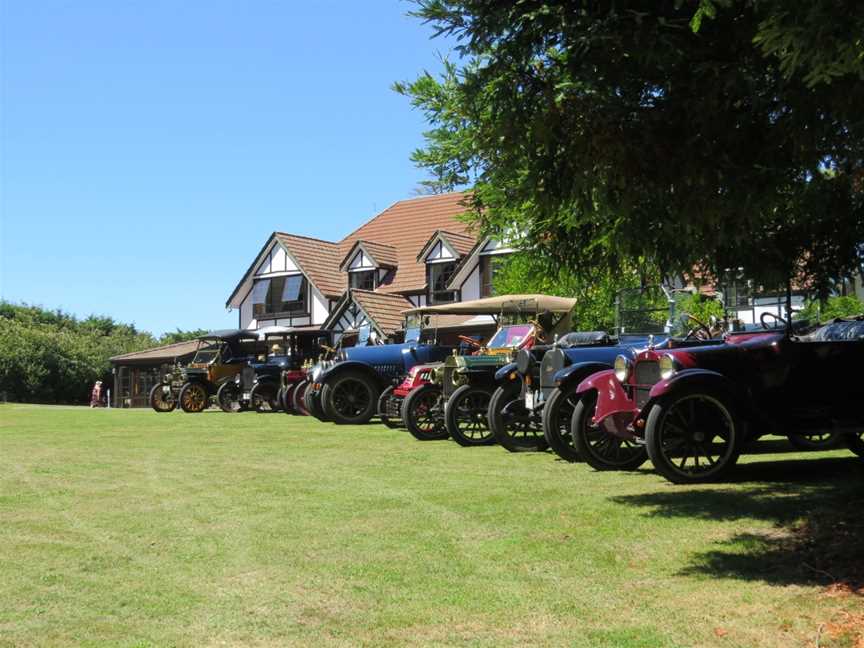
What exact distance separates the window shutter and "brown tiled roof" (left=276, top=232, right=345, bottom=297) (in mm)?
2020

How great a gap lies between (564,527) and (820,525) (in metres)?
1.66

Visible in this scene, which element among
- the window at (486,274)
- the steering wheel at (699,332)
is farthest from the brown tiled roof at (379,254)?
the steering wheel at (699,332)

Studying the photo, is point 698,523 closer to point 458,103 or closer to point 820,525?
point 820,525

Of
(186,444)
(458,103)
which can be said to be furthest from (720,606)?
(186,444)

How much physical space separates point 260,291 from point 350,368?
24548mm

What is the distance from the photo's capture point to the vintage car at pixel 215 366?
25.8 m

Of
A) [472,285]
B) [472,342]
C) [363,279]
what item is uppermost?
[363,279]

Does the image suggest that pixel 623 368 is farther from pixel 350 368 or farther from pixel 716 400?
pixel 350 368

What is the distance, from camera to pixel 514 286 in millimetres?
27578

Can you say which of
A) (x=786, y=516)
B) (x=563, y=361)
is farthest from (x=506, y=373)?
(x=786, y=516)

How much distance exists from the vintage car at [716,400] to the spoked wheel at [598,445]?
0.01 m

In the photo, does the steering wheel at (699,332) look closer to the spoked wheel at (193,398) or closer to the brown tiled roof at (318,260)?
the spoked wheel at (193,398)

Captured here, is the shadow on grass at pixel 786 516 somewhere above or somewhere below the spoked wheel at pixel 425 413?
below

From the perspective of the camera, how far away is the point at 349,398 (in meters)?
17.7
